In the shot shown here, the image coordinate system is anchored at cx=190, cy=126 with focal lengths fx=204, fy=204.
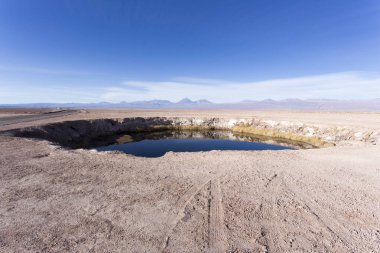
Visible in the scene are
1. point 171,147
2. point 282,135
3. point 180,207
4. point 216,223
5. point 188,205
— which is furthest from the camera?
point 282,135

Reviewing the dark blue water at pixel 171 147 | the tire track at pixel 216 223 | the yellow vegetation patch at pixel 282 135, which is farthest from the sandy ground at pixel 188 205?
the yellow vegetation patch at pixel 282 135

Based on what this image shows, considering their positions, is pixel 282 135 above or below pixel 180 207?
below

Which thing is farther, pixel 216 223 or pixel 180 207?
pixel 180 207

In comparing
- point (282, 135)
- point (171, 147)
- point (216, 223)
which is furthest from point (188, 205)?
point (282, 135)

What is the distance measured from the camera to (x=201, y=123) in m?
43.3

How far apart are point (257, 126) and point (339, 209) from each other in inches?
1249

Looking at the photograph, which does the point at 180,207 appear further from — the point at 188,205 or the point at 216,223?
the point at 216,223

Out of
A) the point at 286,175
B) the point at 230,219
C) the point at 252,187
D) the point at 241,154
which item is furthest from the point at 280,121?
the point at 230,219

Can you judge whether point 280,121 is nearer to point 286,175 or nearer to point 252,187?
point 286,175

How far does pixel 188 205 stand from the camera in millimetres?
7609

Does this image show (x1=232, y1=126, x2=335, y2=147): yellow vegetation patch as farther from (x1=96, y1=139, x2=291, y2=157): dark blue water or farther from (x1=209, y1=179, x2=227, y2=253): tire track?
(x1=209, y1=179, x2=227, y2=253): tire track

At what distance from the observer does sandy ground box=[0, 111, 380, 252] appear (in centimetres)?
569

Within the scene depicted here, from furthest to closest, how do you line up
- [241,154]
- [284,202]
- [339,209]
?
[241,154], [284,202], [339,209]

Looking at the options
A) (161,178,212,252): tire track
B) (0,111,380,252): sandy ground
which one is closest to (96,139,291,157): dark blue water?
(0,111,380,252): sandy ground
